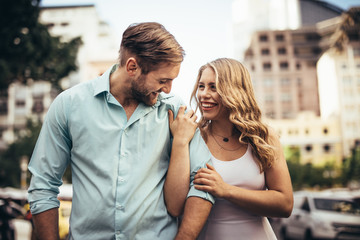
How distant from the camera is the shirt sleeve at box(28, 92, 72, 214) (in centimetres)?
188

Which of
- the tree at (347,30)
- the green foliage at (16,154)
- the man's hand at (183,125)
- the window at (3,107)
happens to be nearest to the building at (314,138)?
the tree at (347,30)

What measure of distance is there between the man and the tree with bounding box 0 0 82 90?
10.9m

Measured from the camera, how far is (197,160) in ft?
6.56

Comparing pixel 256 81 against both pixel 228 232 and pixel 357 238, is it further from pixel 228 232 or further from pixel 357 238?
pixel 228 232

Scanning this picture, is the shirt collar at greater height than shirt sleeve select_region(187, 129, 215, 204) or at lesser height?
greater

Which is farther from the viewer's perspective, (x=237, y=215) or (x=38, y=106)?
(x=38, y=106)

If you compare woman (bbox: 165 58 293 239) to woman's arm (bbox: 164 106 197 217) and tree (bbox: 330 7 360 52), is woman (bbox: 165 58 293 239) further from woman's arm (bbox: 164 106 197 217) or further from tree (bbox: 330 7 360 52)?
tree (bbox: 330 7 360 52)

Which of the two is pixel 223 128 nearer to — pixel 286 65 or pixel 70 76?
pixel 70 76

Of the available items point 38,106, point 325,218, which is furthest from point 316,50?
Result: point 325,218

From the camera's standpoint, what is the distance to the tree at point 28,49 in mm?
11359

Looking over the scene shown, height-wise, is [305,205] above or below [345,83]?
below

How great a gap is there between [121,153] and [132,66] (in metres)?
0.56

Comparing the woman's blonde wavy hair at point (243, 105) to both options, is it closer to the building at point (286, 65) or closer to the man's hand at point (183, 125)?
the man's hand at point (183, 125)

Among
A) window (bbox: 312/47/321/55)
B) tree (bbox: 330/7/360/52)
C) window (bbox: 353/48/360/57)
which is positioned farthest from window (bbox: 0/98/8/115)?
window (bbox: 312/47/321/55)
